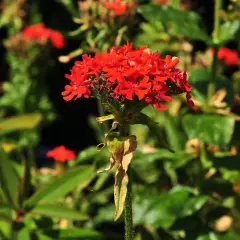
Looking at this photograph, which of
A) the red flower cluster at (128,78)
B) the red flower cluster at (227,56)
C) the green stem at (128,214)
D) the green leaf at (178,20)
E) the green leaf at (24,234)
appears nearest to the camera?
the red flower cluster at (128,78)

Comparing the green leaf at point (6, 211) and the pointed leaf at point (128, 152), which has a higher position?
the pointed leaf at point (128, 152)

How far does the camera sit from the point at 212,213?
7.63 feet

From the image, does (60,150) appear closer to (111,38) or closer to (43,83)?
(111,38)

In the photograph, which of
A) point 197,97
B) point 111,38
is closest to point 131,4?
point 111,38

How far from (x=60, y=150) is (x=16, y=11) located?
4.94 feet

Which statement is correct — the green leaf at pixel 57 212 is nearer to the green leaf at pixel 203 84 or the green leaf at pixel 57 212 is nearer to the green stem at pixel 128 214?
the green stem at pixel 128 214

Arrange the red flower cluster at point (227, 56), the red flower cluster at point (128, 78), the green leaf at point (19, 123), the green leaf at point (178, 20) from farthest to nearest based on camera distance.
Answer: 1. the red flower cluster at point (227, 56)
2. the green leaf at point (19, 123)
3. the green leaf at point (178, 20)
4. the red flower cluster at point (128, 78)

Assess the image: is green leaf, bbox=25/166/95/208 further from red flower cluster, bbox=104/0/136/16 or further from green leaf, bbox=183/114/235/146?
red flower cluster, bbox=104/0/136/16

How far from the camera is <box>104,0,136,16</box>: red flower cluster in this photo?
6.94 ft

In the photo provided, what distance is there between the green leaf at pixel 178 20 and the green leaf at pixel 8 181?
62cm

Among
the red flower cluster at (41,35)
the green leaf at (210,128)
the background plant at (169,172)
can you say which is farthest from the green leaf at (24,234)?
the red flower cluster at (41,35)

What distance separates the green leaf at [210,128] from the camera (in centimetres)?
194

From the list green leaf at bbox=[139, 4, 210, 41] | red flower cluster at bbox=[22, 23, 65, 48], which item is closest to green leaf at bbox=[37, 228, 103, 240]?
green leaf at bbox=[139, 4, 210, 41]

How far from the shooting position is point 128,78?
1.37 metres
